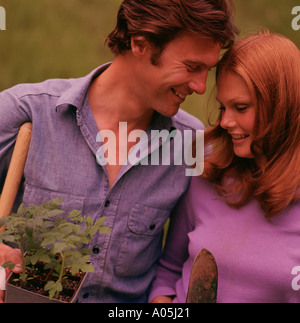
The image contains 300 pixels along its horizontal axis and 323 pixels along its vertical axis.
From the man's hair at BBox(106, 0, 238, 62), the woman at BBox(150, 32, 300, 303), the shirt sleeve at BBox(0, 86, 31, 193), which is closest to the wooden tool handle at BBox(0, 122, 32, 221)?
the shirt sleeve at BBox(0, 86, 31, 193)

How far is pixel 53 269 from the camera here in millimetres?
1388

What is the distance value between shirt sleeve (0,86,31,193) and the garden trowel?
817 millimetres

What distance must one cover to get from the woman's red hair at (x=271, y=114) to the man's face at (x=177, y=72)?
0.22 feet

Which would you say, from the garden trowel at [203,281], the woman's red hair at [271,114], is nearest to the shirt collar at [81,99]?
the woman's red hair at [271,114]

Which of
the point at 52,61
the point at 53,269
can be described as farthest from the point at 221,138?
the point at 52,61

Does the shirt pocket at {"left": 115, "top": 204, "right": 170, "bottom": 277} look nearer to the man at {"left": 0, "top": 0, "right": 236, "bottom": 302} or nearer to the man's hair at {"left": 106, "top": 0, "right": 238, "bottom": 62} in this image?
the man at {"left": 0, "top": 0, "right": 236, "bottom": 302}

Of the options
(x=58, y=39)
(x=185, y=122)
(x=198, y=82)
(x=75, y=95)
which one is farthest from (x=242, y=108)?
(x=58, y=39)

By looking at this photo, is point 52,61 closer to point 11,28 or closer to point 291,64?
point 11,28

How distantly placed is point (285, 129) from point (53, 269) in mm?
956

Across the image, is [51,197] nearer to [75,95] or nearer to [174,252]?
[75,95]

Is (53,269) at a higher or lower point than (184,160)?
lower

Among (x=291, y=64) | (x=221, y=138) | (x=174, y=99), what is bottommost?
(x=221, y=138)

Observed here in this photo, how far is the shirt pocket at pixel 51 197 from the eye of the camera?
1.79 meters

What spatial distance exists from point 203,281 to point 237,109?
2.10 ft
